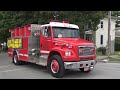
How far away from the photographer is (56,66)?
1151 centimetres

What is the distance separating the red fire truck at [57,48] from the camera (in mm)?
11148

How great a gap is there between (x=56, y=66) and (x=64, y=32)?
213 cm

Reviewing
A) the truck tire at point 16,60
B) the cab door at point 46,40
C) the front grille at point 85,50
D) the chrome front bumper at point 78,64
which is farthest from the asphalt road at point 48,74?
the truck tire at point 16,60

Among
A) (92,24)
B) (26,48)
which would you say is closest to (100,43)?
(92,24)

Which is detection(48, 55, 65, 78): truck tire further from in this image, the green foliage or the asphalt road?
the green foliage

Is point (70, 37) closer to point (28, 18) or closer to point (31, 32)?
point (31, 32)

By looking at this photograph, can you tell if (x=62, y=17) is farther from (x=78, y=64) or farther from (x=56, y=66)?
(x=78, y=64)

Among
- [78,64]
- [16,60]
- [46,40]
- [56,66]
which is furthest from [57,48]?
[16,60]

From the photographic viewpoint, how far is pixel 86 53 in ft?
37.8

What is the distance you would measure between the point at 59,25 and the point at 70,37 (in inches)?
35.1

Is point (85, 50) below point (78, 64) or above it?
above

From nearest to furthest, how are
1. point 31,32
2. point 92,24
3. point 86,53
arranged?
point 86,53 → point 31,32 → point 92,24

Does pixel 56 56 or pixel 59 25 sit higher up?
pixel 59 25

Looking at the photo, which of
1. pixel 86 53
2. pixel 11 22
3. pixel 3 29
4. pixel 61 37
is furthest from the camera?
pixel 3 29
